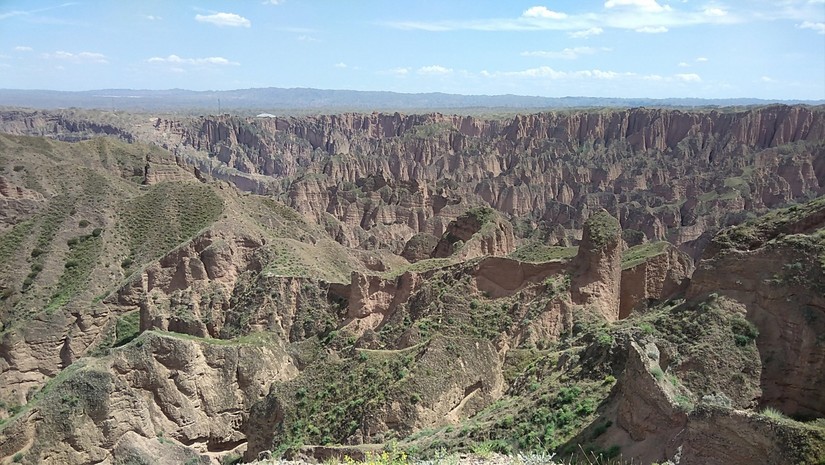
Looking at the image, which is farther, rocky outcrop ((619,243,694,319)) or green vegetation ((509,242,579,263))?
green vegetation ((509,242,579,263))

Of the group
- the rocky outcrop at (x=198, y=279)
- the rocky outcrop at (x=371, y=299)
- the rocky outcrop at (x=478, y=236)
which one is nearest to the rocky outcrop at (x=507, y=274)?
the rocky outcrop at (x=371, y=299)

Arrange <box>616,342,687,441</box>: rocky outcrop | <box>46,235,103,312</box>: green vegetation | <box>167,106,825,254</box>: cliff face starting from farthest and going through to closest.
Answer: <box>167,106,825,254</box>: cliff face < <box>46,235,103,312</box>: green vegetation < <box>616,342,687,441</box>: rocky outcrop

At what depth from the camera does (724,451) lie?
11.7 m

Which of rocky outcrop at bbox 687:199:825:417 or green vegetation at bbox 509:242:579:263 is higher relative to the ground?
rocky outcrop at bbox 687:199:825:417

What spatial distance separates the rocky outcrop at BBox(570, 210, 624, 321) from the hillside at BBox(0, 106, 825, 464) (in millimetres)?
108

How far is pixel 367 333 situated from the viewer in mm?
29609

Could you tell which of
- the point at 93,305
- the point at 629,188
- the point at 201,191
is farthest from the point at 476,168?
the point at 93,305

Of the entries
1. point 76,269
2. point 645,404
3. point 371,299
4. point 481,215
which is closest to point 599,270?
point 371,299

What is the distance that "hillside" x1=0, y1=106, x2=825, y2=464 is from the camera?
54.3 feet

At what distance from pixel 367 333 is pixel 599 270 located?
35.3ft

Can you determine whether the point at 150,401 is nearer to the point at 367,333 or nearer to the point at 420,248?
the point at 367,333


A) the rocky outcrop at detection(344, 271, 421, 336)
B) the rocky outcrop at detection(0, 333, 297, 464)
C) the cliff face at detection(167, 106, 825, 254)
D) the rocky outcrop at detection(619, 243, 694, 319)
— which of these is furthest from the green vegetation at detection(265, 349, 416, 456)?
the cliff face at detection(167, 106, 825, 254)

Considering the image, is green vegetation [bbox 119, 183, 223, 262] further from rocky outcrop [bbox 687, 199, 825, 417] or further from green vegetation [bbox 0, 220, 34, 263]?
rocky outcrop [bbox 687, 199, 825, 417]

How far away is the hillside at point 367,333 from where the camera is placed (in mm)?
16547
